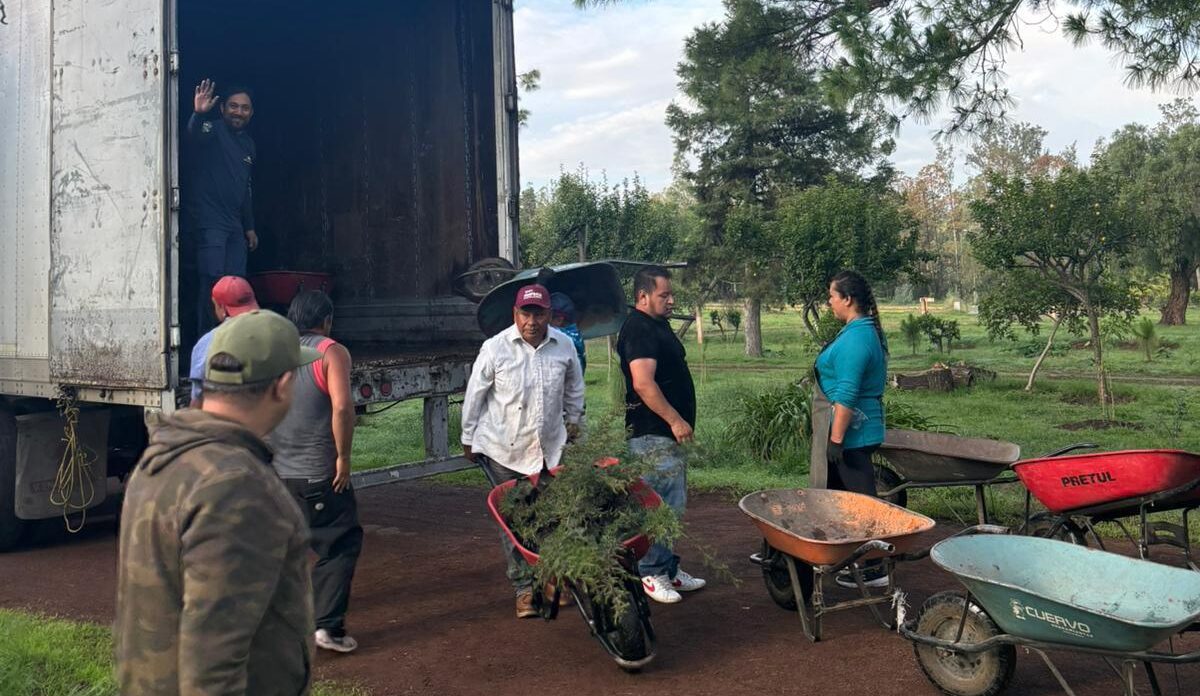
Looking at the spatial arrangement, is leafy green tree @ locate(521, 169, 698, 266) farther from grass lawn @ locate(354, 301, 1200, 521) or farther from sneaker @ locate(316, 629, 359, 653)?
sneaker @ locate(316, 629, 359, 653)

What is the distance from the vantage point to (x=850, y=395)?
17.7 ft

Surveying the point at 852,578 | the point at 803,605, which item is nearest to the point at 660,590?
the point at 803,605

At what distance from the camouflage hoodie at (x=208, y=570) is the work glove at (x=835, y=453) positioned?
3.76 meters

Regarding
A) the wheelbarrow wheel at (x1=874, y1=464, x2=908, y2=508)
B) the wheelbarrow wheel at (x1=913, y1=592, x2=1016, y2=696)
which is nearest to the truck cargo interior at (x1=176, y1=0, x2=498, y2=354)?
the wheelbarrow wheel at (x1=874, y1=464, x2=908, y2=508)

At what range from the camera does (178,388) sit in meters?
5.66

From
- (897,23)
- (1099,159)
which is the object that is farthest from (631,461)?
(1099,159)

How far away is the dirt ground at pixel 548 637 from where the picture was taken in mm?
4523

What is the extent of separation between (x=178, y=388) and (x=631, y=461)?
8.42 ft

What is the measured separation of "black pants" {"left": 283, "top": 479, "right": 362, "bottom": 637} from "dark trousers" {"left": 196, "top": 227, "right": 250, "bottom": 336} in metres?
2.43

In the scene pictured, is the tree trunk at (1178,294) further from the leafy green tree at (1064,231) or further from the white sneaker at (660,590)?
the white sneaker at (660,590)

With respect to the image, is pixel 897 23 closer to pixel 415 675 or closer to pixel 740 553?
pixel 740 553

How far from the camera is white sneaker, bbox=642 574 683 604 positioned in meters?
5.64

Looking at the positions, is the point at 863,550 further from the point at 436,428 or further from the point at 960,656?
the point at 436,428

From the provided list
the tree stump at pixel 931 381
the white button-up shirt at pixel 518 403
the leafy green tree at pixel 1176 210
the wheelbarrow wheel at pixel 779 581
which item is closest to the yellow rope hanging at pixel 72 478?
the white button-up shirt at pixel 518 403
